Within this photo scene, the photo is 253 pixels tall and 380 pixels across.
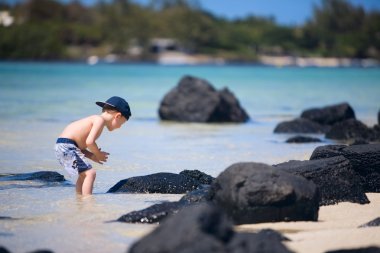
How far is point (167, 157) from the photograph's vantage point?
13195 mm

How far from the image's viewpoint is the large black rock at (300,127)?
18.2m

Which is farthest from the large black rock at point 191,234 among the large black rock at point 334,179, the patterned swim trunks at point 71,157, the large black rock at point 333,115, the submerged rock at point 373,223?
the large black rock at point 333,115

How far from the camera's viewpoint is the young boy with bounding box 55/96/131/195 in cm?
845

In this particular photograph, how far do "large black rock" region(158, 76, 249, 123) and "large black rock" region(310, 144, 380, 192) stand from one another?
12.0 m

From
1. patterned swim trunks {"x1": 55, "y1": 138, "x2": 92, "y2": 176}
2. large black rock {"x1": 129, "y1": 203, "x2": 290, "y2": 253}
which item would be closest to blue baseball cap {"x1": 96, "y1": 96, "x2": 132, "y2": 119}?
patterned swim trunks {"x1": 55, "y1": 138, "x2": 92, "y2": 176}

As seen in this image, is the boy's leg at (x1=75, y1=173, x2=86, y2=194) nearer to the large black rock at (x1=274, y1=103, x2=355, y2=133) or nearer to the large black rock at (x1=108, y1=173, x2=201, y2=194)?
the large black rock at (x1=108, y1=173, x2=201, y2=194)

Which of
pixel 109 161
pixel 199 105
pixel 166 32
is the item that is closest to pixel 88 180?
pixel 109 161

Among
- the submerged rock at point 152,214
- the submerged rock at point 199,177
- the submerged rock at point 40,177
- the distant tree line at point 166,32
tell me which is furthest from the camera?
the distant tree line at point 166,32

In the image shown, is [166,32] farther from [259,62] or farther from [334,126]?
[334,126]

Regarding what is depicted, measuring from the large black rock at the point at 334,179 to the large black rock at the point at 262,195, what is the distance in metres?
0.88

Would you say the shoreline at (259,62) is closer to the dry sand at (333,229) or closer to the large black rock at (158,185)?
the large black rock at (158,185)

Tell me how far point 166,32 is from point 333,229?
152 metres

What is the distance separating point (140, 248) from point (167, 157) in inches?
313

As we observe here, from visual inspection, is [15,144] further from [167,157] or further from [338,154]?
[338,154]
